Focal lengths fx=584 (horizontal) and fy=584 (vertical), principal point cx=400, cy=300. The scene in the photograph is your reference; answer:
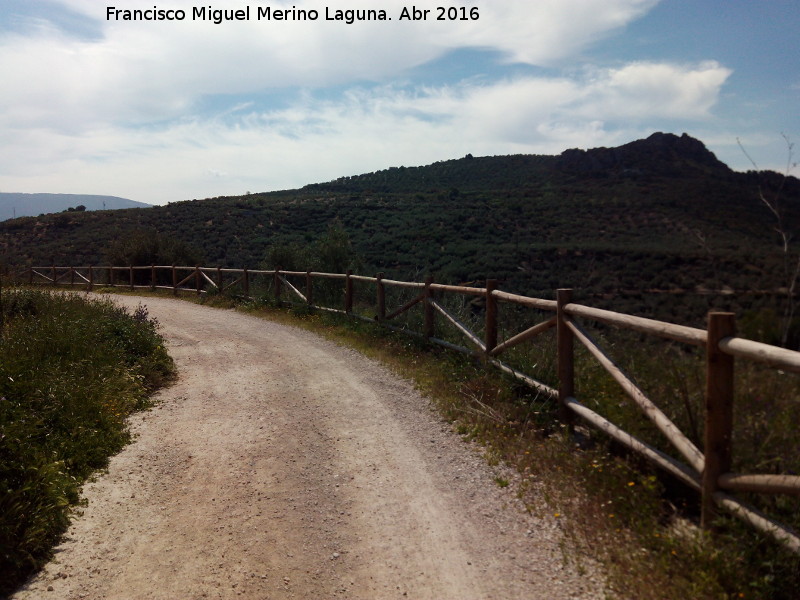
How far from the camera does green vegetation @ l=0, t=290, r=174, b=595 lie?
3.72m

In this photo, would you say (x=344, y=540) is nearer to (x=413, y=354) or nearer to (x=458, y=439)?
(x=458, y=439)

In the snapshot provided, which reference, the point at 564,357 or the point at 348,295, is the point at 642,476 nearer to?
the point at 564,357

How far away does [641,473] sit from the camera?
14.1ft

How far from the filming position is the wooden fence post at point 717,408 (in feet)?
11.2

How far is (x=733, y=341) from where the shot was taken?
3289mm

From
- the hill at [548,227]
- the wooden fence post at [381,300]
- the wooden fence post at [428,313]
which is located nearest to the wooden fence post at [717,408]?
the hill at [548,227]

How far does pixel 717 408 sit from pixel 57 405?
5450mm

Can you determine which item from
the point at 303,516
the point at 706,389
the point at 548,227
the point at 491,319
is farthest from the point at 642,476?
the point at 548,227

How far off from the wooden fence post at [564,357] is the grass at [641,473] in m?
0.14

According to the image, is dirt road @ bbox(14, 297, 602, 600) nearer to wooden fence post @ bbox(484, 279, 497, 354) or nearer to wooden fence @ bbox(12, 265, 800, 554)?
wooden fence @ bbox(12, 265, 800, 554)

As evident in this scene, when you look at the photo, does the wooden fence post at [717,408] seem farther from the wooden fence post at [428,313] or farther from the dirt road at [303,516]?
the wooden fence post at [428,313]

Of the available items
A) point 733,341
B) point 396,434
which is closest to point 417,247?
point 396,434

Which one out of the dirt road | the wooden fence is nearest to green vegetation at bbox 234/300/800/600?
the wooden fence

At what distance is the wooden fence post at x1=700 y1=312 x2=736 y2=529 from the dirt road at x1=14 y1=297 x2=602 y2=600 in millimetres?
956
